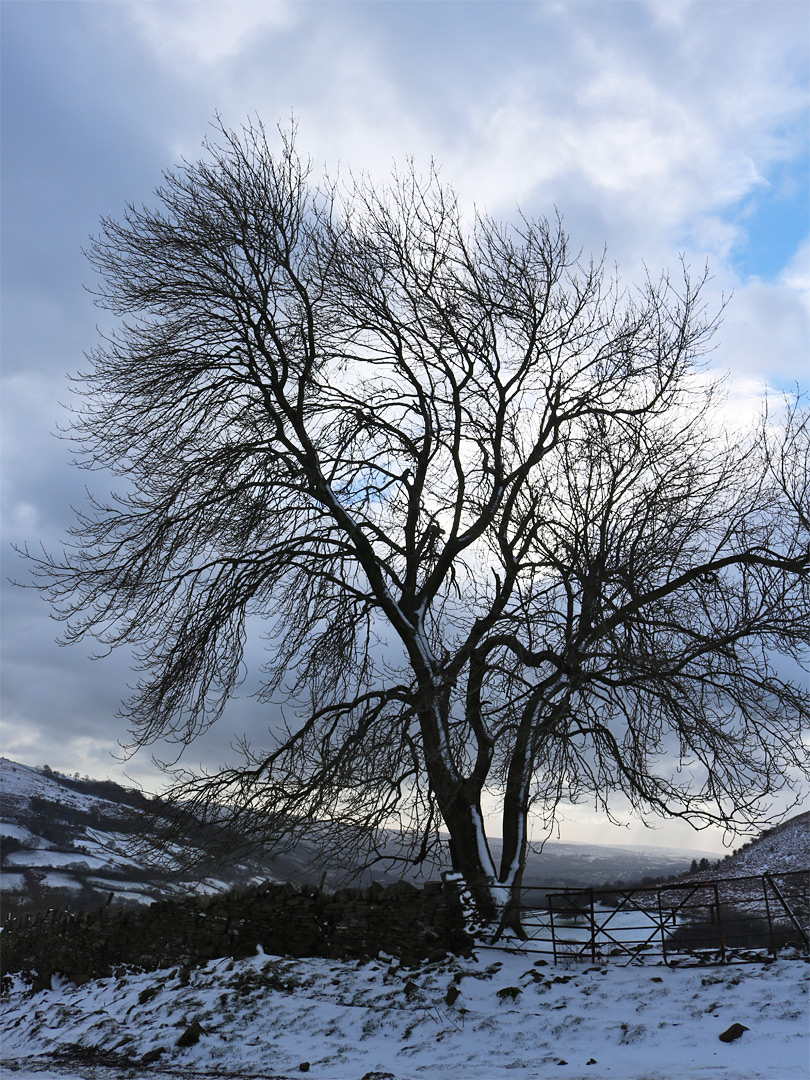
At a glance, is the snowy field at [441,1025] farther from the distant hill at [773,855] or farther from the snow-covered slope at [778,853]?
the snow-covered slope at [778,853]

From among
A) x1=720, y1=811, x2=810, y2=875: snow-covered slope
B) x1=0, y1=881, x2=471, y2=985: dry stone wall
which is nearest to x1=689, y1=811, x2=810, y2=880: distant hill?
x1=720, y1=811, x2=810, y2=875: snow-covered slope

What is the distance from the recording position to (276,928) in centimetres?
1129

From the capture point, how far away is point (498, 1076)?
6.81 m

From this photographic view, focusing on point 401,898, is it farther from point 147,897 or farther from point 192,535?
point 147,897

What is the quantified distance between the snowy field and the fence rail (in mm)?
458

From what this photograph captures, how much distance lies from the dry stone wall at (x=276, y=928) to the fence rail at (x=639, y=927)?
1.04 metres

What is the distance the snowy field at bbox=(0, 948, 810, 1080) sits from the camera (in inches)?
270

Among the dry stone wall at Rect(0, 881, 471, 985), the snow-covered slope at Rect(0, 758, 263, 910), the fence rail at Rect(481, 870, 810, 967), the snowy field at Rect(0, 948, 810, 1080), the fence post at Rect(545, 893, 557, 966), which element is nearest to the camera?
the snowy field at Rect(0, 948, 810, 1080)

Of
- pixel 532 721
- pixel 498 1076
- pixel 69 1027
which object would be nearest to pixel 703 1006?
pixel 498 1076

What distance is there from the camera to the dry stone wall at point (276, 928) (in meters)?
10.5

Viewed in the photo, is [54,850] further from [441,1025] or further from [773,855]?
[441,1025]

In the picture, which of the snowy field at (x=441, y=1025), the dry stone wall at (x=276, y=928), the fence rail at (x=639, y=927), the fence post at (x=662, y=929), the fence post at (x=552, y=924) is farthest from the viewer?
the dry stone wall at (x=276, y=928)

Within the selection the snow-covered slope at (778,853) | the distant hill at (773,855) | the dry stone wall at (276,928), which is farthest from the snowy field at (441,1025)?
the snow-covered slope at (778,853)

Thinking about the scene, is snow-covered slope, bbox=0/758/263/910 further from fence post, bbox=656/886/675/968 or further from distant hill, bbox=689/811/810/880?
fence post, bbox=656/886/675/968
